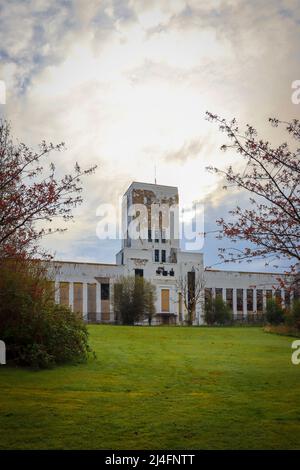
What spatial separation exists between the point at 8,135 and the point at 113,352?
7.16 metres

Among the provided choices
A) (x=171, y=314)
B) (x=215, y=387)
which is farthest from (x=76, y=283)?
(x=215, y=387)

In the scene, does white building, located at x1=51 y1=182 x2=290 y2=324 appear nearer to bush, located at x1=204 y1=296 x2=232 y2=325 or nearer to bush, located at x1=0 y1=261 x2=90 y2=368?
bush, located at x1=204 y1=296 x2=232 y2=325

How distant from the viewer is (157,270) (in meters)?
59.5

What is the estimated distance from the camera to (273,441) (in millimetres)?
6500

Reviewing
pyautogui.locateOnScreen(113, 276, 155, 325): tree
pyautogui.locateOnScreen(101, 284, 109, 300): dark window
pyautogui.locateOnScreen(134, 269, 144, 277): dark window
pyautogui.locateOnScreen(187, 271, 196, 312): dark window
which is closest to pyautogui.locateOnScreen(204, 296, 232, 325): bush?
pyautogui.locateOnScreen(113, 276, 155, 325): tree

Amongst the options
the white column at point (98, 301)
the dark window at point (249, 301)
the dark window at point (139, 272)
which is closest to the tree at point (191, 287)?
the dark window at point (139, 272)

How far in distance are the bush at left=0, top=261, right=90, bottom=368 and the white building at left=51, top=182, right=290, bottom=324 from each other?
41836mm

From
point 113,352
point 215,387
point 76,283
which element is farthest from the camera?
point 76,283

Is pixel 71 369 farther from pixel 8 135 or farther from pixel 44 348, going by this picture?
pixel 8 135

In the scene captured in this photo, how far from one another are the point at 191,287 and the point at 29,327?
4759 centimetres

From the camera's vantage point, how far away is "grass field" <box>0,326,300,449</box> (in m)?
6.48

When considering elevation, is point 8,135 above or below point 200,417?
above

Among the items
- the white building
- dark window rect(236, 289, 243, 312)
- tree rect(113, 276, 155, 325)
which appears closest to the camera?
tree rect(113, 276, 155, 325)

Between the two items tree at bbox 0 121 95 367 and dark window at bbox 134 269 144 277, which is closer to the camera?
tree at bbox 0 121 95 367
